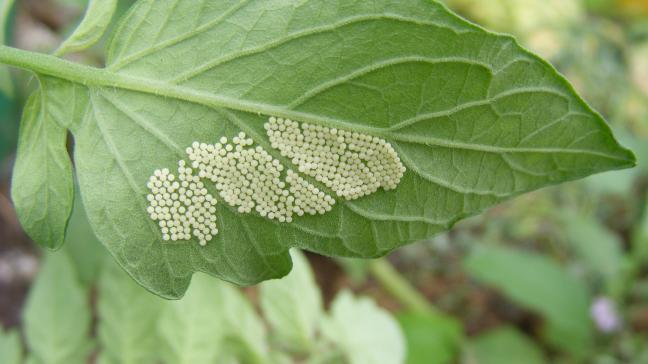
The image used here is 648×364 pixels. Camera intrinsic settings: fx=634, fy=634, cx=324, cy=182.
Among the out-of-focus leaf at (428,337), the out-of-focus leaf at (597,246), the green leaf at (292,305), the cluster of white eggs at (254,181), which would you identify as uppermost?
the cluster of white eggs at (254,181)

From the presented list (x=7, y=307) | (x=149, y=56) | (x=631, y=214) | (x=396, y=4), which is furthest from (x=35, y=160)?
(x=631, y=214)

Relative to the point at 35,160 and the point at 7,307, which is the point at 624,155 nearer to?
the point at 35,160

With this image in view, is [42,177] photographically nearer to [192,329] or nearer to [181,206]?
[181,206]

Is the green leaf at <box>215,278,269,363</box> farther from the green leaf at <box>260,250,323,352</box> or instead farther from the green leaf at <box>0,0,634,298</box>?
the green leaf at <box>0,0,634,298</box>

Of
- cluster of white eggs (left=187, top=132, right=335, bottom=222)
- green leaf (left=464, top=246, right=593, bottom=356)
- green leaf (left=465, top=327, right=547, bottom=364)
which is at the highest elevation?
cluster of white eggs (left=187, top=132, right=335, bottom=222)

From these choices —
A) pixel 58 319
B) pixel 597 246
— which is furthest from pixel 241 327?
pixel 597 246

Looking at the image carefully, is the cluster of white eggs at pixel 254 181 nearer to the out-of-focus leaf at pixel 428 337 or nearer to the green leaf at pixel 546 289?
the out-of-focus leaf at pixel 428 337

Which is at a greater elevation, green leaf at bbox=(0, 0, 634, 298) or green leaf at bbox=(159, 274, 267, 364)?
green leaf at bbox=(0, 0, 634, 298)

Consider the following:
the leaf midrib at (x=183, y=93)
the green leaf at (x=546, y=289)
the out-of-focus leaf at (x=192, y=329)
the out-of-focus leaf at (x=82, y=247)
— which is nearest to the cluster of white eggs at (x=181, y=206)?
the leaf midrib at (x=183, y=93)

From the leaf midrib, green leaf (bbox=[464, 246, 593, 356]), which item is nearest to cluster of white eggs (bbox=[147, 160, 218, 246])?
the leaf midrib
